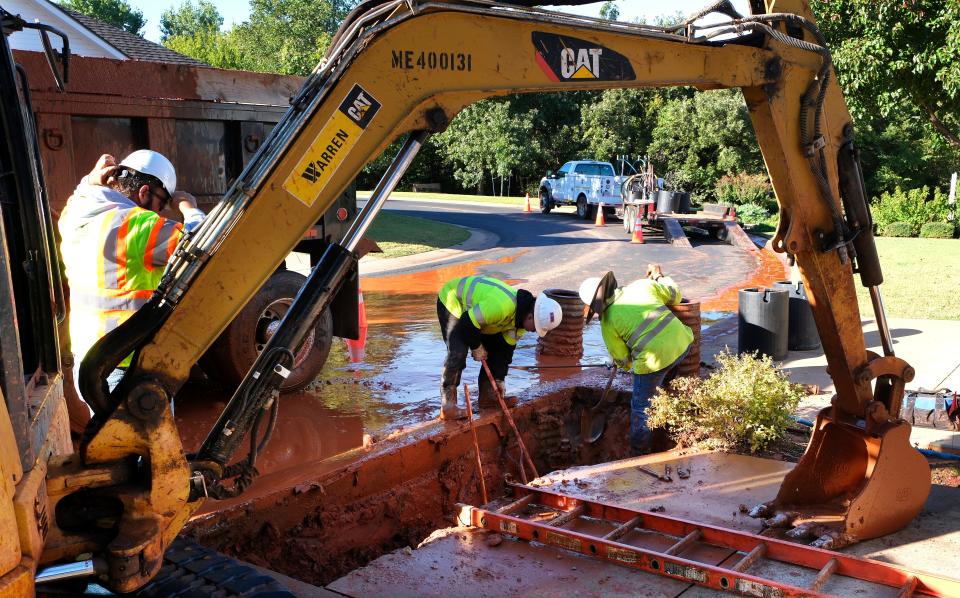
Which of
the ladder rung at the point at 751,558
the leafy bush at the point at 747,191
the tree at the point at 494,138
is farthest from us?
the tree at the point at 494,138

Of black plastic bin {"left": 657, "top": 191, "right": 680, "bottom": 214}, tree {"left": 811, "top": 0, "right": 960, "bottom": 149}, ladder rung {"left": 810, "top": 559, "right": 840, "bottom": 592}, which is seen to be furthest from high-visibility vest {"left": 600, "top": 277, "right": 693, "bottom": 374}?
black plastic bin {"left": 657, "top": 191, "right": 680, "bottom": 214}

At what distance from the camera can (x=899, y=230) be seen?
27953 mm

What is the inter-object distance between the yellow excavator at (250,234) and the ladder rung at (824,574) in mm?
2264

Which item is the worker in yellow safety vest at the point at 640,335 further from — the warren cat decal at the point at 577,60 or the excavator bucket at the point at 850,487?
the warren cat decal at the point at 577,60

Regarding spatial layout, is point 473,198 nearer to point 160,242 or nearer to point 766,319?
point 766,319

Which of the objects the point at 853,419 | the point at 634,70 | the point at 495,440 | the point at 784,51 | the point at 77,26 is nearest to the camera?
the point at 634,70

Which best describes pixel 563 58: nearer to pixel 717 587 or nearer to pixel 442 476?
pixel 717 587

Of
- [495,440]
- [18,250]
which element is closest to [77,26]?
→ [495,440]

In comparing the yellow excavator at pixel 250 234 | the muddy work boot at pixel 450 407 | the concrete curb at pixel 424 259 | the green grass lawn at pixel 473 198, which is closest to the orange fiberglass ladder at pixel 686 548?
the muddy work boot at pixel 450 407

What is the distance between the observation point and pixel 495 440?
7.40 metres

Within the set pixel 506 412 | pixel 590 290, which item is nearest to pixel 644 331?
pixel 590 290

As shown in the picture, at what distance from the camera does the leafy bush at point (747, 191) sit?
34344 mm

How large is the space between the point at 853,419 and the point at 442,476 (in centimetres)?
305

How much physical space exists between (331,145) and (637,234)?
64.6ft
